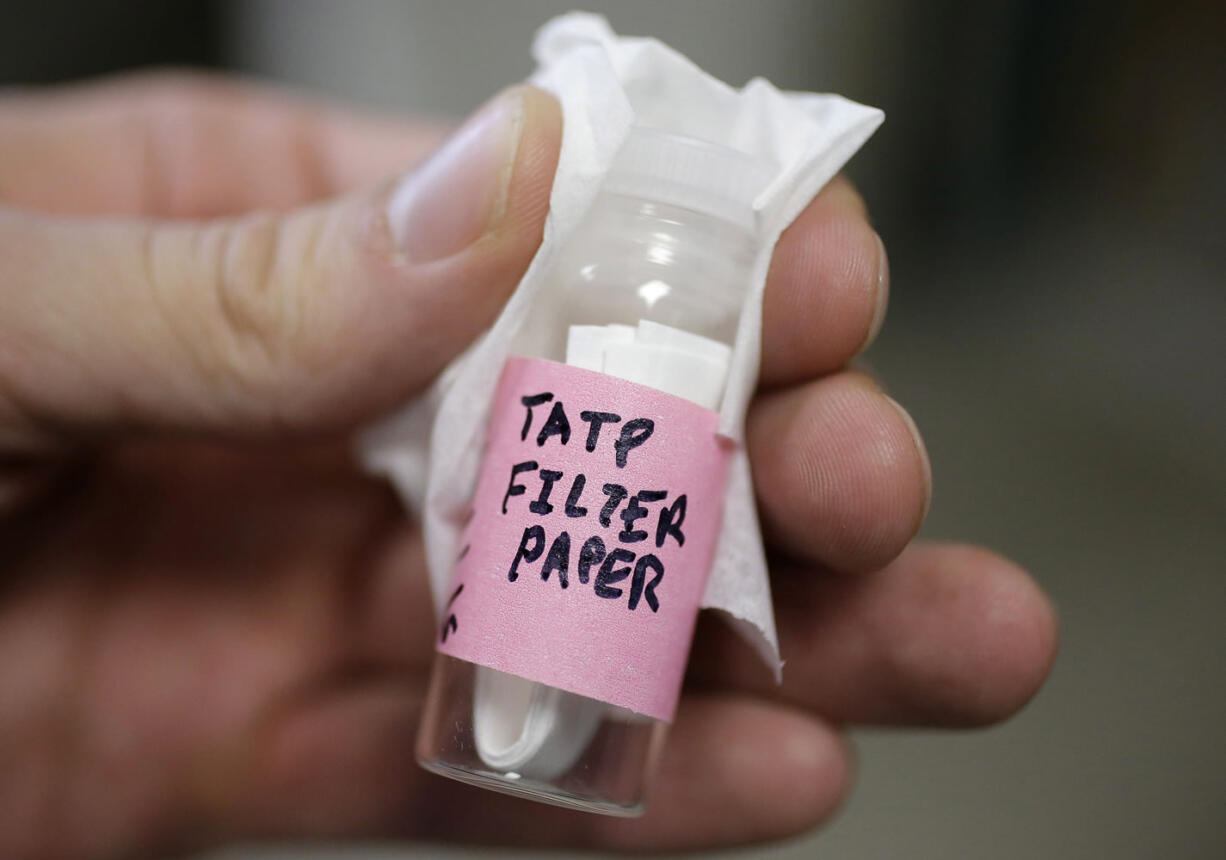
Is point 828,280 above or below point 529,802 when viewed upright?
above

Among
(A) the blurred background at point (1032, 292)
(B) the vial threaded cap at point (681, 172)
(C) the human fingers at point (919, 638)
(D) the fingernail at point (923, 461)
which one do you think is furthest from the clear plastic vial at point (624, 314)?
(A) the blurred background at point (1032, 292)

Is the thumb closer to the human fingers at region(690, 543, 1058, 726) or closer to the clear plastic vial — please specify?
the clear plastic vial

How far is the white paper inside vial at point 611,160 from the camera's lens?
60 cm

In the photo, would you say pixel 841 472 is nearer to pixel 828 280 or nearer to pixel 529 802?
pixel 828 280

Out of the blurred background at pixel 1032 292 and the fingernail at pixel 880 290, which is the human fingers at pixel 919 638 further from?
the blurred background at pixel 1032 292

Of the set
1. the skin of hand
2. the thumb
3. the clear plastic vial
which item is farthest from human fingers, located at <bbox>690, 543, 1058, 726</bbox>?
the thumb

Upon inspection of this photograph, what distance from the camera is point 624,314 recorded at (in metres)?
0.59

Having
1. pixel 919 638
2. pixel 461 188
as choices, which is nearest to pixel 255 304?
pixel 461 188

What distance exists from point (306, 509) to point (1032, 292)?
117 centimetres

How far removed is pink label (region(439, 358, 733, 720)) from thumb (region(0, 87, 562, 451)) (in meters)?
0.14

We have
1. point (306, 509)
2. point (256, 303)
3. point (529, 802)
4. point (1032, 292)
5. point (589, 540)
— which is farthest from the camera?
point (1032, 292)

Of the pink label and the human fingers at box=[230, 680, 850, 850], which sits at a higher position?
the pink label

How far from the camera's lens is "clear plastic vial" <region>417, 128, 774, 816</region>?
0.59 metres

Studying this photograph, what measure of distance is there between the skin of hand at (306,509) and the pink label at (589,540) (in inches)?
5.4
